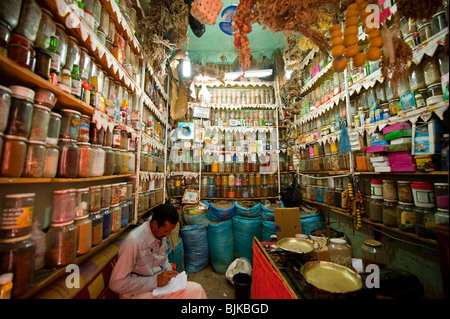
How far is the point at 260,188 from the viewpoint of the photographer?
4316mm

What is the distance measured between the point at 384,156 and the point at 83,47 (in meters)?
3.27

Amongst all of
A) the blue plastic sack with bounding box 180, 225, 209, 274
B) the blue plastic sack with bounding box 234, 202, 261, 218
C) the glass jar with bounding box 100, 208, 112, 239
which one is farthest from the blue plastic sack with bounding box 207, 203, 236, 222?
the glass jar with bounding box 100, 208, 112, 239

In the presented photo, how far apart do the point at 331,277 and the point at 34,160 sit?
1.93 m

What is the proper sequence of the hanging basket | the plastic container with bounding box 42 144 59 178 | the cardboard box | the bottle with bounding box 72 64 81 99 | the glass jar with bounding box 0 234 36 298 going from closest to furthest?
1. the glass jar with bounding box 0 234 36 298
2. the plastic container with bounding box 42 144 59 178
3. the bottle with bounding box 72 64 81 99
4. the hanging basket
5. the cardboard box

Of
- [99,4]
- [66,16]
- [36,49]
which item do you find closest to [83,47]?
[66,16]

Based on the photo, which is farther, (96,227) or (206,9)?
(206,9)

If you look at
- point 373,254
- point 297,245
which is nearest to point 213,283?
point 297,245

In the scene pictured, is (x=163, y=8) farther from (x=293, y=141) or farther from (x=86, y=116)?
(x=293, y=141)

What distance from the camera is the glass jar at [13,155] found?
81cm

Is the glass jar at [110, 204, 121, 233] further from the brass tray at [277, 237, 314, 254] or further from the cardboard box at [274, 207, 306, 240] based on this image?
the cardboard box at [274, 207, 306, 240]

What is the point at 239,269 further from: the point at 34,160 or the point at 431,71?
the point at 431,71

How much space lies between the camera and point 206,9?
6.64 feet

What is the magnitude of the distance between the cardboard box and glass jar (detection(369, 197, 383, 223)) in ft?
2.80

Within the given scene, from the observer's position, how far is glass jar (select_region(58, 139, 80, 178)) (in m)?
1.13
